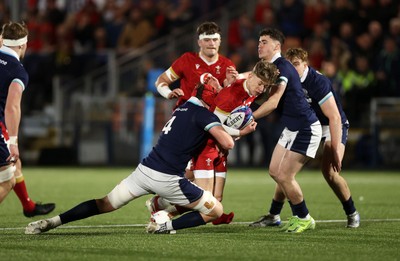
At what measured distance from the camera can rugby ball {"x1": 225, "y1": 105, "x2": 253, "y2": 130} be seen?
28.8 feet

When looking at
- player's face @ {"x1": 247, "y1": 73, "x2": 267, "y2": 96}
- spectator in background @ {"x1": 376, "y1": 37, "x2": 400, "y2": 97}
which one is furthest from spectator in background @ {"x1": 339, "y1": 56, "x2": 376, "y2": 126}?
player's face @ {"x1": 247, "y1": 73, "x2": 267, "y2": 96}

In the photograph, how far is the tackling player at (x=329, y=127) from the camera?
32.5 ft

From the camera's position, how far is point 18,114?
8.98 metres

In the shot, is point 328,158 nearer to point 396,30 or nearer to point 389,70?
point 389,70

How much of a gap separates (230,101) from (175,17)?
1601 cm

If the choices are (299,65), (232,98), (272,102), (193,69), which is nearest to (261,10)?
(193,69)

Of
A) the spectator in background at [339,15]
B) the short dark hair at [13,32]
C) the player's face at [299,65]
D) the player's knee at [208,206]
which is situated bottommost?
the player's knee at [208,206]

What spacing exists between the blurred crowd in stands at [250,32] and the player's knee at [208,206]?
906 centimetres

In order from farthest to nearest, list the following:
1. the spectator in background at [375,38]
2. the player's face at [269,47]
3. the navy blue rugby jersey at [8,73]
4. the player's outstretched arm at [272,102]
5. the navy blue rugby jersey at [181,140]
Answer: the spectator in background at [375,38]
the player's face at [269,47]
the player's outstretched arm at [272,102]
the navy blue rugby jersey at [8,73]
the navy blue rugby jersey at [181,140]

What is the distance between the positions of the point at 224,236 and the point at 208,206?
392 mm

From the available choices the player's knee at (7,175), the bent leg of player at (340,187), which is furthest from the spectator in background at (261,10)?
the player's knee at (7,175)

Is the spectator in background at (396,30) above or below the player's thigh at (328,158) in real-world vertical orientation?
above

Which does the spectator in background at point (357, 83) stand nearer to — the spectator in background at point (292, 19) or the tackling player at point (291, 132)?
the spectator in background at point (292, 19)

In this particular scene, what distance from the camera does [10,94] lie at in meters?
8.99
